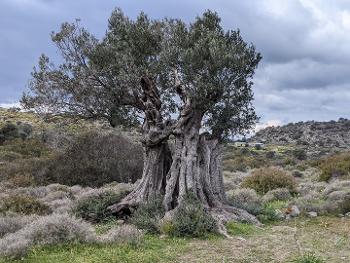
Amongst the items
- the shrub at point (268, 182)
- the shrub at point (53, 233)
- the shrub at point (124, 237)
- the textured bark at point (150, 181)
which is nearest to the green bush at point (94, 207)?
the textured bark at point (150, 181)

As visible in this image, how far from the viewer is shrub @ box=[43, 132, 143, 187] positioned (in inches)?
1107

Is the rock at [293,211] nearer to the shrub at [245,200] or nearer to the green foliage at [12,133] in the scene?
the shrub at [245,200]

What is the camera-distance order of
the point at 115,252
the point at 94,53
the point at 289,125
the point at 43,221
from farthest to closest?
1. the point at 289,125
2. the point at 94,53
3. the point at 43,221
4. the point at 115,252

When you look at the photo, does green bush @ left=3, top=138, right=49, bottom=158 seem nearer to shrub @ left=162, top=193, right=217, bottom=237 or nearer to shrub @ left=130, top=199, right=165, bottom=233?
shrub @ left=130, top=199, right=165, bottom=233

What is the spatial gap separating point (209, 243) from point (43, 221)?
13.7 ft

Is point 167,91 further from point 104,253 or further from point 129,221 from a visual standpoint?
point 104,253

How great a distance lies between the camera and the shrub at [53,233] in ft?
38.1

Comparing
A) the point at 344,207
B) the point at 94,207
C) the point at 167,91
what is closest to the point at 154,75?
the point at 167,91

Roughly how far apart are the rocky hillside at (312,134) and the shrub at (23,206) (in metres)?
70.1

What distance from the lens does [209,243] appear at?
511 inches

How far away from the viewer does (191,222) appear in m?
13.9

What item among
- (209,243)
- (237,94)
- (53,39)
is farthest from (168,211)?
(53,39)

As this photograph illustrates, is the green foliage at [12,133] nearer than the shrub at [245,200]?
No

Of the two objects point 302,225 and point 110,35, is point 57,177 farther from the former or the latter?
point 302,225
